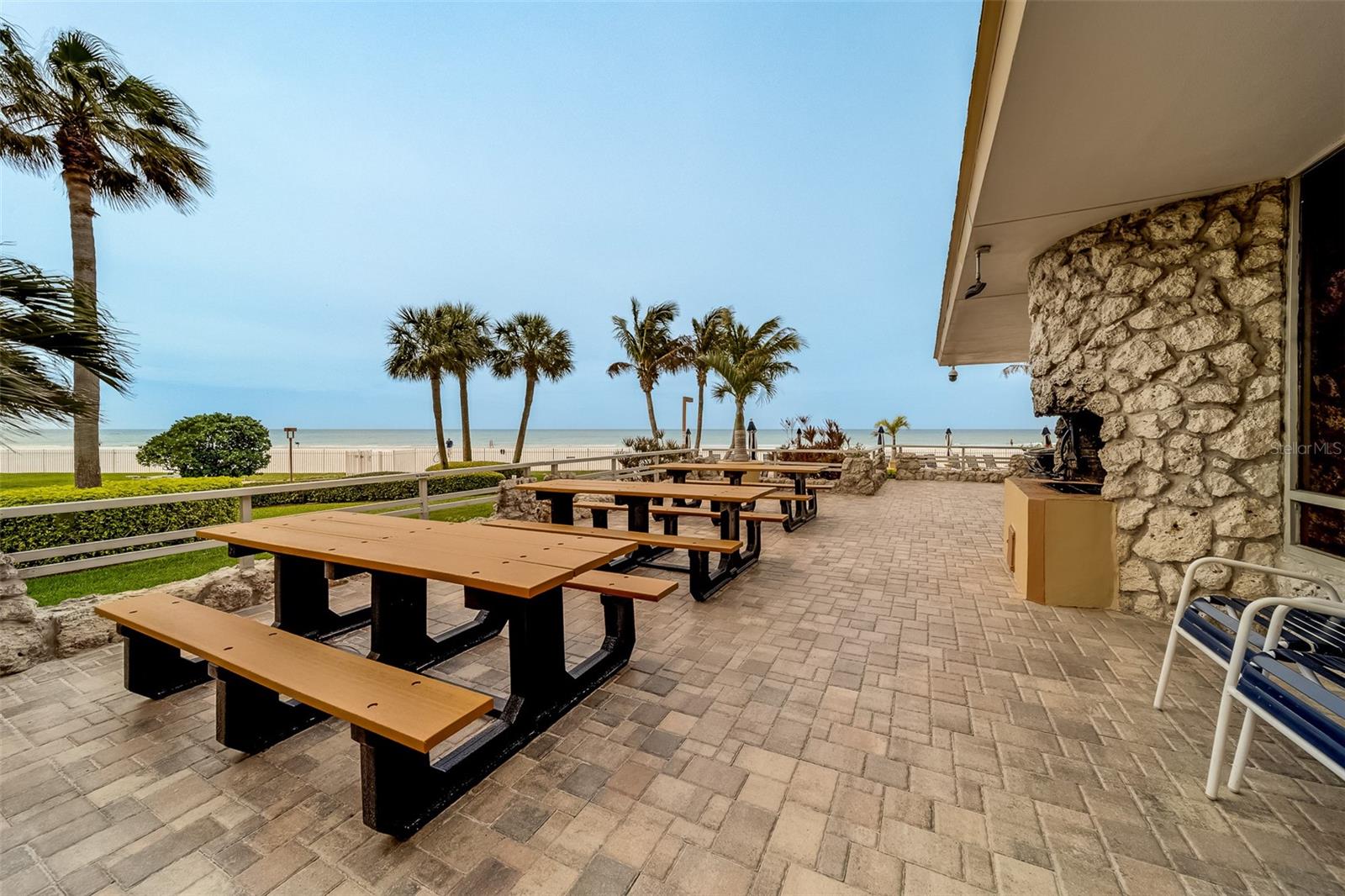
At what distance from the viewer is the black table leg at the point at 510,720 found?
143 centimetres

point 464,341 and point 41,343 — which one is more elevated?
point 464,341

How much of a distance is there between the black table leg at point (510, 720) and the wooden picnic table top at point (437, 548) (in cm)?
19

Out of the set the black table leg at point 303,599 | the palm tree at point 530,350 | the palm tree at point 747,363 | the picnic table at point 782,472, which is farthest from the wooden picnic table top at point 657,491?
the palm tree at point 530,350

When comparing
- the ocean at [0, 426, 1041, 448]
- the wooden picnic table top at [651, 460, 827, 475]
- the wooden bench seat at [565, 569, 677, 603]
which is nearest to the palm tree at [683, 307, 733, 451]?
the wooden picnic table top at [651, 460, 827, 475]

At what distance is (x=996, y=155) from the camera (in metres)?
2.60

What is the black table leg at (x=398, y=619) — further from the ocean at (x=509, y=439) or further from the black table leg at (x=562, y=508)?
the ocean at (x=509, y=439)

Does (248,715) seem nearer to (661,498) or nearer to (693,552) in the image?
(693,552)

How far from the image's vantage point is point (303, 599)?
2736 millimetres

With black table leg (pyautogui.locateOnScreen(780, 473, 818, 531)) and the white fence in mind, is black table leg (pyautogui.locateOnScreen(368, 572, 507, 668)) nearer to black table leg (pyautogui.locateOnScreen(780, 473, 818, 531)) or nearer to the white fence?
black table leg (pyautogui.locateOnScreen(780, 473, 818, 531))

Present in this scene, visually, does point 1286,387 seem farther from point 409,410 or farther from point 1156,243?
point 409,410

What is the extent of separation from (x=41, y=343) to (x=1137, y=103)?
581 cm

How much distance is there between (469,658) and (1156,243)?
5.21 m

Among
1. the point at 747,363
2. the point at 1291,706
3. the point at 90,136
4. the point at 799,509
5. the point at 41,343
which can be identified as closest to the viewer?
the point at 1291,706

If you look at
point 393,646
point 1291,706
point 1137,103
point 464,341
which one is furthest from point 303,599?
point 464,341
